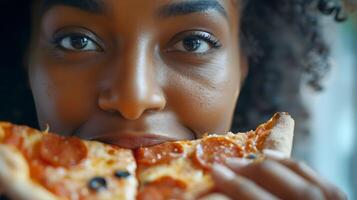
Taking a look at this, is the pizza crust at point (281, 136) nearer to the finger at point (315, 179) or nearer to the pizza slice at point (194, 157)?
the pizza slice at point (194, 157)

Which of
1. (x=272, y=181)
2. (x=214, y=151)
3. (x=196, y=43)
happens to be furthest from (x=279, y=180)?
(x=196, y=43)

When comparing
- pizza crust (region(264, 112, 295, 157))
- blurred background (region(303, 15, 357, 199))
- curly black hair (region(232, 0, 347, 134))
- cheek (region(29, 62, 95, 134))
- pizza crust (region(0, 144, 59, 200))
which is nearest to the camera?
pizza crust (region(0, 144, 59, 200))

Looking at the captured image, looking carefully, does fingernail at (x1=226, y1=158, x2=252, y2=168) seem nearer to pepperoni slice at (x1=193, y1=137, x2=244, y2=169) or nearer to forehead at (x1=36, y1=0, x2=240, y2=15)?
pepperoni slice at (x1=193, y1=137, x2=244, y2=169)

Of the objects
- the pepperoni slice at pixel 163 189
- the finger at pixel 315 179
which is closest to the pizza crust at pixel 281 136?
the finger at pixel 315 179

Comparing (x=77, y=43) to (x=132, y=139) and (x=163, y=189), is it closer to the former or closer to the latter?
(x=132, y=139)

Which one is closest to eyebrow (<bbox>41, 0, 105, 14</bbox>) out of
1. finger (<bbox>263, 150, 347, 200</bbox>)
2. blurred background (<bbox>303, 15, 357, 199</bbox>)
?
finger (<bbox>263, 150, 347, 200</bbox>)

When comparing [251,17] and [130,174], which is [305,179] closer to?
[130,174]
